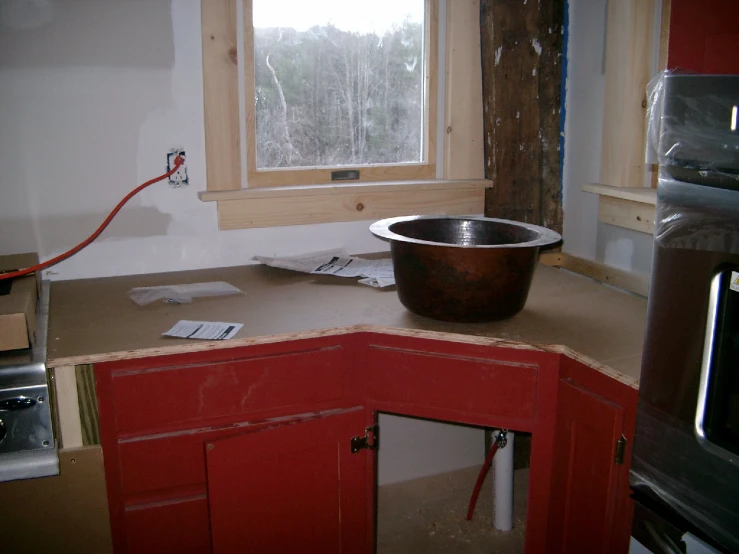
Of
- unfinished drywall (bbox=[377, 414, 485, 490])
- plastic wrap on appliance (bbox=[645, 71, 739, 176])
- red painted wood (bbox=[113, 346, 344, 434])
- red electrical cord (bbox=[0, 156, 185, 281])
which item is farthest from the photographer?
unfinished drywall (bbox=[377, 414, 485, 490])

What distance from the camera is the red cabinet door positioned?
1.50 m

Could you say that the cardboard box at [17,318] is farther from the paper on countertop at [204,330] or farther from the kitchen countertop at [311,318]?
the paper on countertop at [204,330]

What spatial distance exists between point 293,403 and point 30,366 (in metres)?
0.53

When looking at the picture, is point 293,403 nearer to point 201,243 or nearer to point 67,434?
point 67,434

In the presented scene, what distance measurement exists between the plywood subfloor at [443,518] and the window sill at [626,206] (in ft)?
3.20

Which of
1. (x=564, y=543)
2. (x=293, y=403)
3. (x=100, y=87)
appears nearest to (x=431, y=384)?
(x=293, y=403)

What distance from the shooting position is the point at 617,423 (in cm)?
135

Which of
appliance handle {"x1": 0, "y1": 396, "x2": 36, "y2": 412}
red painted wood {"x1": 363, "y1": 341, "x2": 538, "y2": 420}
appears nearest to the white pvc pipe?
red painted wood {"x1": 363, "y1": 341, "x2": 538, "y2": 420}

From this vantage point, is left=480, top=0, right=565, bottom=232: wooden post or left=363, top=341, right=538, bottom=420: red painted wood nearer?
left=363, top=341, right=538, bottom=420: red painted wood

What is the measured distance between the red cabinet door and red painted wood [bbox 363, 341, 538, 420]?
0.10m

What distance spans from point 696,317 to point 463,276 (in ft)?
2.14

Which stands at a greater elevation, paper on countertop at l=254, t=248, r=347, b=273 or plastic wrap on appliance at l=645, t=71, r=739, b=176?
plastic wrap on appliance at l=645, t=71, r=739, b=176

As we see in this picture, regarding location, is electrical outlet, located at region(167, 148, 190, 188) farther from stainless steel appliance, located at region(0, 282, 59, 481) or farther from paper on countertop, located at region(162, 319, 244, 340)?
stainless steel appliance, located at region(0, 282, 59, 481)

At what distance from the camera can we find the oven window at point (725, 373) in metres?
0.89
